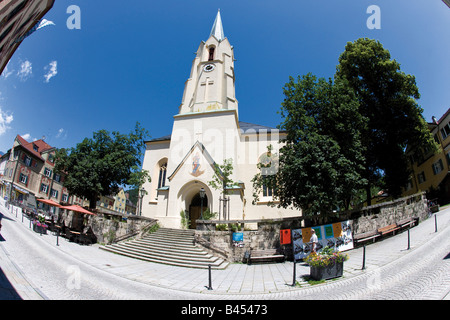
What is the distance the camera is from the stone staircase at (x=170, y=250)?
11680 mm

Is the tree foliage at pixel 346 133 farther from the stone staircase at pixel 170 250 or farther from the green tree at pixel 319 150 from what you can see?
the stone staircase at pixel 170 250

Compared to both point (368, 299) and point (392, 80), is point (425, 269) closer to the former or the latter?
point (368, 299)

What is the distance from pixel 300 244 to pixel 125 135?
24.0 metres

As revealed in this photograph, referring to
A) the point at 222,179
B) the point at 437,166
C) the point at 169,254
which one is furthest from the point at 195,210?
the point at 437,166

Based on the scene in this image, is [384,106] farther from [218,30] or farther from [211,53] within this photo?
[218,30]

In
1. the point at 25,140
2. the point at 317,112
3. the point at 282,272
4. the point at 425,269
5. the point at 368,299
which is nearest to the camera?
the point at 368,299

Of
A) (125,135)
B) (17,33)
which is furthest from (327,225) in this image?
(125,135)

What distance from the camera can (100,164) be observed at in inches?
898

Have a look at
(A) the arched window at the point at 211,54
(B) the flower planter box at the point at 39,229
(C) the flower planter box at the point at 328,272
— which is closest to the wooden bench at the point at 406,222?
(C) the flower planter box at the point at 328,272

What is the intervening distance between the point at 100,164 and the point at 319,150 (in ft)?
74.8

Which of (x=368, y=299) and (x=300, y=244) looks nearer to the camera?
(x=368, y=299)

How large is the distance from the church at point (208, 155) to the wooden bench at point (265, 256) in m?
5.65

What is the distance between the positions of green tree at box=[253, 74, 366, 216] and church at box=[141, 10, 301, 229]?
2.72m

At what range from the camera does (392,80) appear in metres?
18.6
